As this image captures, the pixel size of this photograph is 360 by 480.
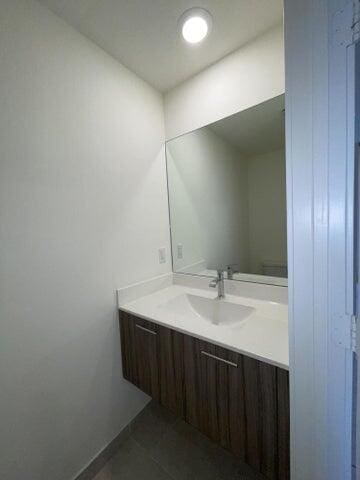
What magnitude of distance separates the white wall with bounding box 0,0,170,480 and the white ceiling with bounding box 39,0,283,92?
86mm

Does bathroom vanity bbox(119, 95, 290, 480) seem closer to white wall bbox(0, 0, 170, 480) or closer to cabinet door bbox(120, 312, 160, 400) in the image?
cabinet door bbox(120, 312, 160, 400)

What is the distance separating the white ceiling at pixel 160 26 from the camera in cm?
104

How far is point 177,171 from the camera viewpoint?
1.77m

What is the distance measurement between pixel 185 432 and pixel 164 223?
1.49 meters

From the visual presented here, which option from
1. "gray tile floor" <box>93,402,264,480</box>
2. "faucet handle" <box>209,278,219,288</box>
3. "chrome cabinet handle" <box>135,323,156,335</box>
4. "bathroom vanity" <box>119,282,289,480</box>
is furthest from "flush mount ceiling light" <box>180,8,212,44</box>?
"gray tile floor" <box>93,402,264,480</box>

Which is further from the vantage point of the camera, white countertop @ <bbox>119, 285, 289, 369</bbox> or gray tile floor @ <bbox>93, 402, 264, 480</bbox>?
gray tile floor @ <bbox>93, 402, 264, 480</bbox>

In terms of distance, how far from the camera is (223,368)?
36.7 inches

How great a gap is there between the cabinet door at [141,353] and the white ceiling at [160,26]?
1.63 m

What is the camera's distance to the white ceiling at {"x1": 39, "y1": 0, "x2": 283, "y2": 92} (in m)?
1.04

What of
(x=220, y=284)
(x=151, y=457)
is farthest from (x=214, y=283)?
(x=151, y=457)

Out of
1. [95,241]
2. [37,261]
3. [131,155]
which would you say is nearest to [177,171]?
[131,155]

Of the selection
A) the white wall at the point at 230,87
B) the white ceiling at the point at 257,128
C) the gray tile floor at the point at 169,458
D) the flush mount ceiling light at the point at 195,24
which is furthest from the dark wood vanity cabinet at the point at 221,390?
the flush mount ceiling light at the point at 195,24

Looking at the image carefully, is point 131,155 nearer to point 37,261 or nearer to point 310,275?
point 37,261

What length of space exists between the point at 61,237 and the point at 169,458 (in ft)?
4.77
